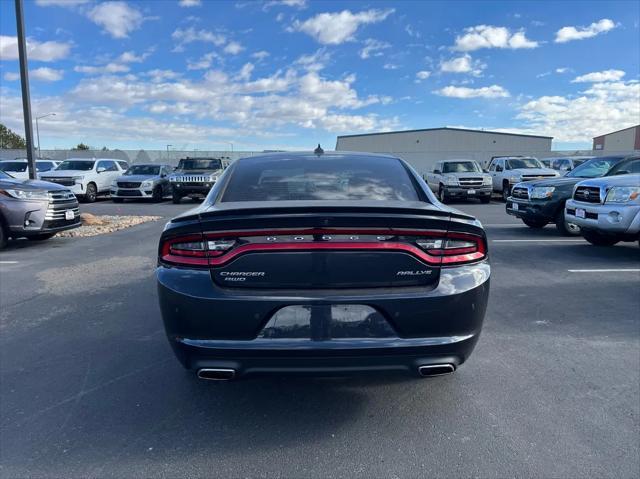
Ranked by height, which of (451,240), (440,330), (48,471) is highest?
(451,240)

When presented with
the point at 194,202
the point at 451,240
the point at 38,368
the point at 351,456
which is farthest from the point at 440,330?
the point at 194,202

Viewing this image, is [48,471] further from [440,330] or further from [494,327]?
[494,327]

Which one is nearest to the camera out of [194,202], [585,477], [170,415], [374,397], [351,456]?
[585,477]

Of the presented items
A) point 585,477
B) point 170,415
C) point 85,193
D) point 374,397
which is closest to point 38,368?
point 170,415

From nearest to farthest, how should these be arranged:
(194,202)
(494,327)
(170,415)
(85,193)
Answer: (170,415) → (494,327) → (85,193) → (194,202)

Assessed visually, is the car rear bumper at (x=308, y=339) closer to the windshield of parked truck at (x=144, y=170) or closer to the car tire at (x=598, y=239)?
the car tire at (x=598, y=239)

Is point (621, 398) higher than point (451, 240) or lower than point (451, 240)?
lower

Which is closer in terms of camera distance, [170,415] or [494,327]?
[170,415]

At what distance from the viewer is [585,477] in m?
2.43

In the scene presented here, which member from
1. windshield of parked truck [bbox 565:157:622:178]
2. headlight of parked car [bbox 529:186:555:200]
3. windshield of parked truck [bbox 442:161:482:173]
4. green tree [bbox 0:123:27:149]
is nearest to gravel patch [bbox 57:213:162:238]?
headlight of parked car [bbox 529:186:555:200]

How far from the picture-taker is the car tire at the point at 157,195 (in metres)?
20.3

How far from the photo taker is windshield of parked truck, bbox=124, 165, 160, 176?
21141 millimetres

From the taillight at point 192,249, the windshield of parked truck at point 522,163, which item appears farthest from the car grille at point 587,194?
the windshield of parked truck at point 522,163

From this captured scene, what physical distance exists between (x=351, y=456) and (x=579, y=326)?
3098 millimetres
